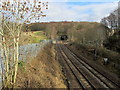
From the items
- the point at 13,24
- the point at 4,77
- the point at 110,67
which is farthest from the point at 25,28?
the point at 110,67

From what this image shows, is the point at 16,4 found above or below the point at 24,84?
above

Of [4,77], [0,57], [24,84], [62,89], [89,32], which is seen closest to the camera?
[0,57]

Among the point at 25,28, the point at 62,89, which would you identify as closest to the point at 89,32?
the point at 62,89

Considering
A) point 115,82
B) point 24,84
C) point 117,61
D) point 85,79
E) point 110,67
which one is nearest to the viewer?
point 24,84

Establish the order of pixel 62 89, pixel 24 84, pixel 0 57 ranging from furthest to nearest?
pixel 62 89 < pixel 24 84 < pixel 0 57

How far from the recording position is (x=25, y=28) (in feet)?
24.8

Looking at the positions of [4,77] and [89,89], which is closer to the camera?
[4,77]

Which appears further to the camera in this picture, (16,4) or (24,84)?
(24,84)

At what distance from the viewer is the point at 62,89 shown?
10797 millimetres

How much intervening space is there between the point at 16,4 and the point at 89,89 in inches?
330

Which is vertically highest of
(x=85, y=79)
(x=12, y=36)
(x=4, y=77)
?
(x=12, y=36)

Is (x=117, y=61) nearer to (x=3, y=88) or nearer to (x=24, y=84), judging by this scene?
(x=24, y=84)

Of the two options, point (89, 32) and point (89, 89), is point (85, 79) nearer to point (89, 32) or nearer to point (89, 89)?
point (89, 89)

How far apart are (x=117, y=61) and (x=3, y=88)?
55.5 feet
